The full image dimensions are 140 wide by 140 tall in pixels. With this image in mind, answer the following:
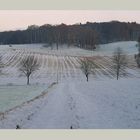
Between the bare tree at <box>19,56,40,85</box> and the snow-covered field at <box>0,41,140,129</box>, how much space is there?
0.62 m

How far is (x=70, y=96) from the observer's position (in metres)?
24.8

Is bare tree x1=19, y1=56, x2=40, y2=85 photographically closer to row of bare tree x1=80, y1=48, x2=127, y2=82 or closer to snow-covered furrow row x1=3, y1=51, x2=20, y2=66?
snow-covered furrow row x1=3, y1=51, x2=20, y2=66

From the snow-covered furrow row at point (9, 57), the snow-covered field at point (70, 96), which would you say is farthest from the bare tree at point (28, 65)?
the snow-covered furrow row at point (9, 57)

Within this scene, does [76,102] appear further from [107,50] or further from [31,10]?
[107,50]

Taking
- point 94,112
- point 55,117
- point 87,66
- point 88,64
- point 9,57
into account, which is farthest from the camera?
point 9,57

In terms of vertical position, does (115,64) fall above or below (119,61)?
below

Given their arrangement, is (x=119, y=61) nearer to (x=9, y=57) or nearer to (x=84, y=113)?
(x=9, y=57)

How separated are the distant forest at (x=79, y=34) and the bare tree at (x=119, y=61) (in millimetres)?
2725

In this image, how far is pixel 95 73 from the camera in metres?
38.3

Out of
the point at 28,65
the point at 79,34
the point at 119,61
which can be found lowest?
the point at 28,65

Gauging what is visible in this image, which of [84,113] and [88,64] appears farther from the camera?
[88,64]

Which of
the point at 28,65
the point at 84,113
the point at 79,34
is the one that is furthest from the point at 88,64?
the point at 84,113

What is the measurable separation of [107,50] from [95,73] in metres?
6.91

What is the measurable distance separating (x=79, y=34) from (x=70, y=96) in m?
10.1
